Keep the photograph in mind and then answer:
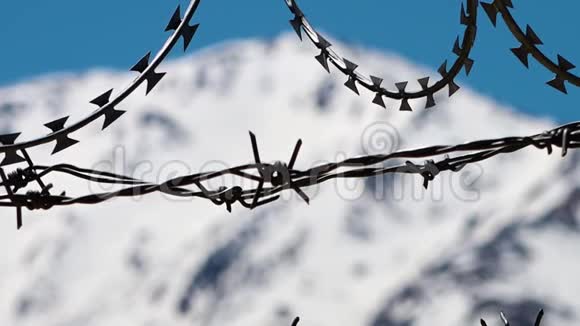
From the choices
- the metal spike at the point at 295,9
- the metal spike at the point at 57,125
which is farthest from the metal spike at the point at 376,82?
the metal spike at the point at 57,125

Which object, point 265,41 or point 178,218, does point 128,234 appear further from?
point 265,41

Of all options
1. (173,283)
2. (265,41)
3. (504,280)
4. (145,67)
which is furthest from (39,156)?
(145,67)

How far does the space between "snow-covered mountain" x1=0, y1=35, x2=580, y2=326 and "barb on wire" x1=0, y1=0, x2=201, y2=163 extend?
10614cm

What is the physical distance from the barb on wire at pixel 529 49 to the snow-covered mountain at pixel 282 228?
347 feet

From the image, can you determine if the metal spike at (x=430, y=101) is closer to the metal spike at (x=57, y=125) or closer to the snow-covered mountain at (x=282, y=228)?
the metal spike at (x=57, y=125)

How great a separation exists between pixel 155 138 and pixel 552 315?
4655 centimetres

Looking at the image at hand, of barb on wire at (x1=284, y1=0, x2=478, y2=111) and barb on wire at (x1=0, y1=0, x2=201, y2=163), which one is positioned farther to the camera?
barb on wire at (x1=284, y1=0, x2=478, y2=111)

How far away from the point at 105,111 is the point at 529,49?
1119mm

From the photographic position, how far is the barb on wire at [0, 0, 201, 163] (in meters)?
3.25

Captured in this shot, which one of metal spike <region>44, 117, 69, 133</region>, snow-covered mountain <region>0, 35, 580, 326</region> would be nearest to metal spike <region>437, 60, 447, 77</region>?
metal spike <region>44, 117, 69, 133</region>

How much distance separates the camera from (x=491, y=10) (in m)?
3.65

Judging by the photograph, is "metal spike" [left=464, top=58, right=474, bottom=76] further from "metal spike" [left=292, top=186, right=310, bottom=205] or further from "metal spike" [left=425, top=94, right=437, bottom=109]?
"metal spike" [left=292, top=186, right=310, bottom=205]

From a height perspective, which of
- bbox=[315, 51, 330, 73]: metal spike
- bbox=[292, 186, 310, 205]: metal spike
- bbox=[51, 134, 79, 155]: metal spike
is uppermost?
bbox=[315, 51, 330, 73]: metal spike

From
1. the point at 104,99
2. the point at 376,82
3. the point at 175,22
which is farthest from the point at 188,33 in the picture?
the point at 376,82
